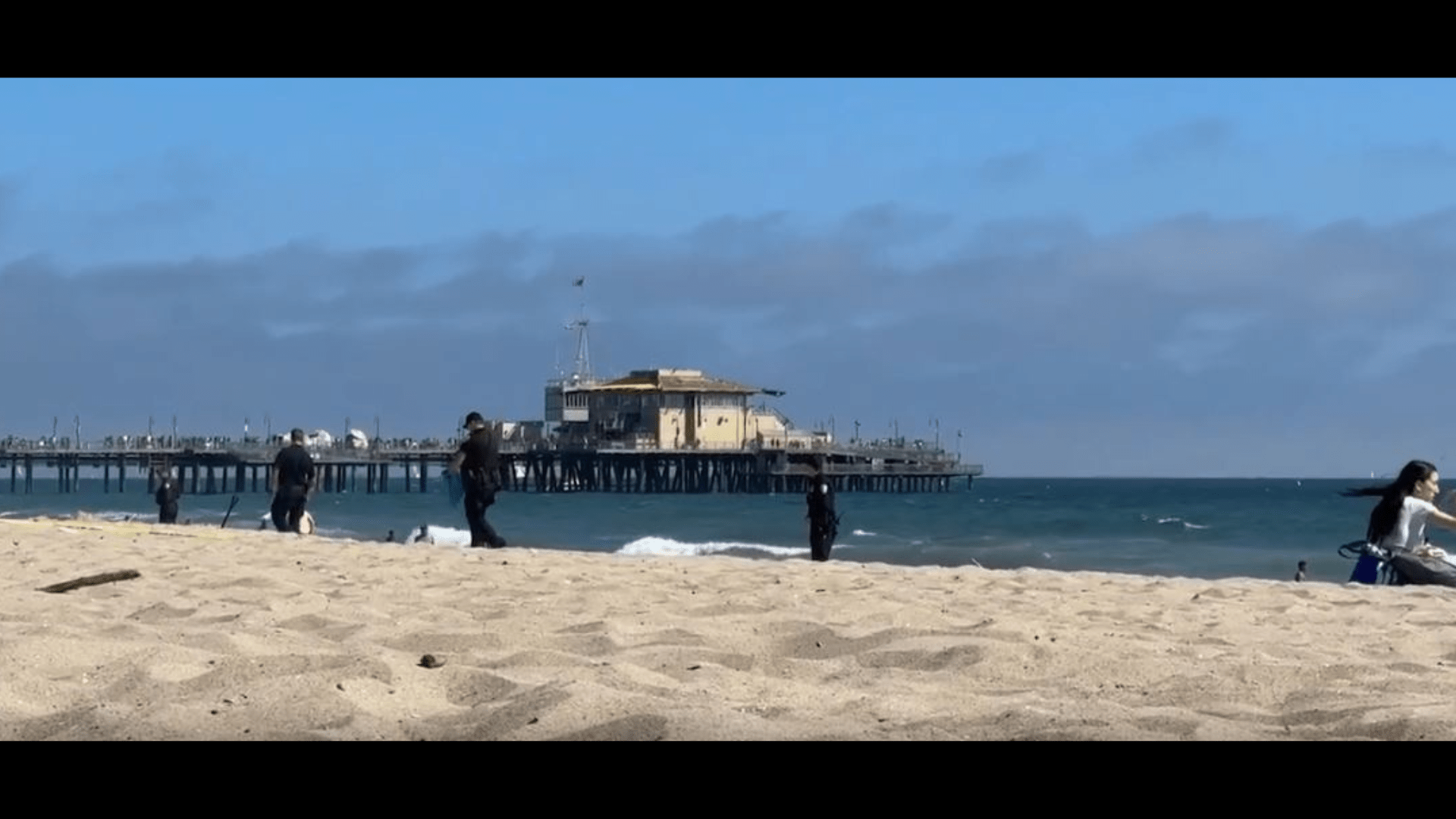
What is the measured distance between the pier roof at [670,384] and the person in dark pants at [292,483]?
204 ft

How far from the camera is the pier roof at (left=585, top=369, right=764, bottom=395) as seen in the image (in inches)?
3095

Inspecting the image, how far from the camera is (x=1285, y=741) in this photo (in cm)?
402

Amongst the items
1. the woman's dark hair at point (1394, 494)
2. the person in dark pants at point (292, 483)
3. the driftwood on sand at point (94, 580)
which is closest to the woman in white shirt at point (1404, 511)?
the woman's dark hair at point (1394, 494)

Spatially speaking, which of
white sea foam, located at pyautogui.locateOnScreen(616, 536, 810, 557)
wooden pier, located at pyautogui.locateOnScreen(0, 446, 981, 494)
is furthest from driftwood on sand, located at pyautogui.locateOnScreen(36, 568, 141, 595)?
wooden pier, located at pyautogui.locateOnScreen(0, 446, 981, 494)

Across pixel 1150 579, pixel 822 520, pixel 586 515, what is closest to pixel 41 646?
pixel 1150 579

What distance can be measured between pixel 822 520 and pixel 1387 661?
29.7 ft

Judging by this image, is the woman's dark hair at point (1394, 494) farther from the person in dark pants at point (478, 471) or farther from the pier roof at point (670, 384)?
the pier roof at point (670, 384)

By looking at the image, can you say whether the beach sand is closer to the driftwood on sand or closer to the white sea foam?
the driftwood on sand

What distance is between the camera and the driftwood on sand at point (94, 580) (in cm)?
741

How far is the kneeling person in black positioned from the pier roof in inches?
2444

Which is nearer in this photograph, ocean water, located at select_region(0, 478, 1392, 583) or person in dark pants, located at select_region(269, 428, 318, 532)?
person in dark pants, located at select_region(269, 428, 318, 532)

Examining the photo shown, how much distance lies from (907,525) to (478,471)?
36730 millimetres
